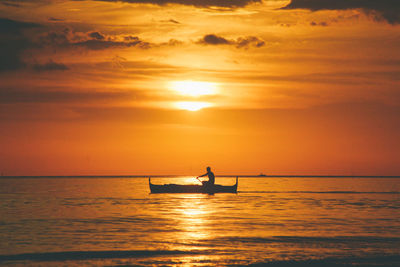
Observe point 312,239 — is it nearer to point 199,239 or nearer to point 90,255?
point 199,239

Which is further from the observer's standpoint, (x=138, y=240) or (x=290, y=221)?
(x=290, y=221)

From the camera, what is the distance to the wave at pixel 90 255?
83.5 ft

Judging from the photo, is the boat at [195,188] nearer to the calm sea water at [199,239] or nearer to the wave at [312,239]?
the calm sea water at [199,239]

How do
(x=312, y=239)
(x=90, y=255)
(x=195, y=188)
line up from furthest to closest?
(x=195, y=188), (x=312, y=239), (x=90, y=255)

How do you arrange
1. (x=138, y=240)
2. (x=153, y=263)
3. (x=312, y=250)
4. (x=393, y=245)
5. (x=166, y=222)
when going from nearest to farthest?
(x=153, y=263) < (x=312, y=250) < (x=393, y=245) < (x=138, y=240) < (x=166, y=222)

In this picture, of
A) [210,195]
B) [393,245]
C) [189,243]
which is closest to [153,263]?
[189,243]

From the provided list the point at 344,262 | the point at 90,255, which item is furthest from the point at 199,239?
the point at 344,262

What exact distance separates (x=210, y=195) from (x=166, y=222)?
132 feet

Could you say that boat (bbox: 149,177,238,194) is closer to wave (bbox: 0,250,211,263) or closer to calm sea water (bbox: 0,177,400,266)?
calm sea water (bbox: 0,177,400,266)

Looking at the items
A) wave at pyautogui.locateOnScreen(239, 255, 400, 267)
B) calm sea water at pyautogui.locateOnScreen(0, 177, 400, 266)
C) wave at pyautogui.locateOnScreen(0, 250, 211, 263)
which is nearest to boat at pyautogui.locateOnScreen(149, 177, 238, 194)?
calm sea water at pyautogui.locateOnScreen(0, 177, 400, 266)

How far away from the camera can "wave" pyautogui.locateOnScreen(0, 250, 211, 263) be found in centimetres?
2546

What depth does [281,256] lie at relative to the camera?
25.7 m

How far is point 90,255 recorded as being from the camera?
2619 centimetres

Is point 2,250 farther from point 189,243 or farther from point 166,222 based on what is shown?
point 166,222
